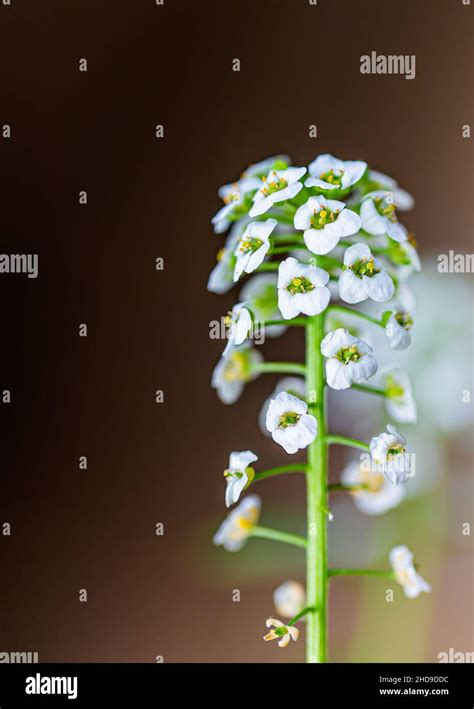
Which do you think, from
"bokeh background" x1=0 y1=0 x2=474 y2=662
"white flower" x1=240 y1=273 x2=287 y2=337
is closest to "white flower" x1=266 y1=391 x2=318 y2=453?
"white flower" x1=240 y1=273 x2=287 y2=337

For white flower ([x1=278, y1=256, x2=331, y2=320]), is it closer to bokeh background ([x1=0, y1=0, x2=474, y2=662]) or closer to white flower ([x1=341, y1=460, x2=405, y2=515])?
white flower ([x1=341, y1=460, x2=405, y2=515])

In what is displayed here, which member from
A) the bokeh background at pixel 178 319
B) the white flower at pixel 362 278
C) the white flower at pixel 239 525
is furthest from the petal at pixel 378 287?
the bokeh background at pixel 178 319

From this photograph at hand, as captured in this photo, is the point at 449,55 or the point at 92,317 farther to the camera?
the point at 92,317

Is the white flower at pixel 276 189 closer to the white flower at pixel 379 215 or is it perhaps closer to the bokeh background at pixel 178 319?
the white flower at pixel 379 215

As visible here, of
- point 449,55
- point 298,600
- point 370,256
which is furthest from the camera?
point 449,55
